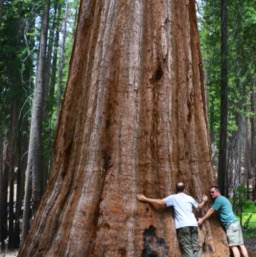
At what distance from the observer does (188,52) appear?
6.39 meters

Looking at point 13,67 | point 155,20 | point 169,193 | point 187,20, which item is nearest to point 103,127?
point 169,193

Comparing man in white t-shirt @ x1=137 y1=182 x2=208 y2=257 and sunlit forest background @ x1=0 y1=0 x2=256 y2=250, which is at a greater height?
sunlit forest background @ x1=0 y1=0 x2=256 y2=250

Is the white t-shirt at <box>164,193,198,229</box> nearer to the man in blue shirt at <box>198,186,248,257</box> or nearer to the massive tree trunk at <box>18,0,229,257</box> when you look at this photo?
the massive tree trunk at <box>18,0,229,257</box>

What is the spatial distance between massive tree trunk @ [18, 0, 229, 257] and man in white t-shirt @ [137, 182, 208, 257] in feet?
0.29

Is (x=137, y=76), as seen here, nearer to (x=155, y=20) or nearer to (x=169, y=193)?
(x=155, y=20)

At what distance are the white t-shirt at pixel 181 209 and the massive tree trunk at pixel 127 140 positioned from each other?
11 centimetres

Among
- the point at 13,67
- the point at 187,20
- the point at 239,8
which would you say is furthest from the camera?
the point at 13,67

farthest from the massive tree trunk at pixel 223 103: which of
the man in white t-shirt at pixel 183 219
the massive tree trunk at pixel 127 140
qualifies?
the man in white t-shirt at pixel 183 219

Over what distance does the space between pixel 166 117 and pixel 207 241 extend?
1723 mm

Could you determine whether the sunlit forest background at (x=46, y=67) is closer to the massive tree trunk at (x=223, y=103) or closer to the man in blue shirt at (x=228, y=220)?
the massive tree trunk at (x=223, y=103)

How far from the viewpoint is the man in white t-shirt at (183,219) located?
5.55m

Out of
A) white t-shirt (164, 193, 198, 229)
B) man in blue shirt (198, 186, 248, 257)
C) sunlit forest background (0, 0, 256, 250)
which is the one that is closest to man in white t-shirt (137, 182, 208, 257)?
white t-shirt (164, 193, 198, 229)

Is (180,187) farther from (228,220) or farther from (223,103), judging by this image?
(223,103)

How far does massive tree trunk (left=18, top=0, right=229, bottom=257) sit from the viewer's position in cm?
545
